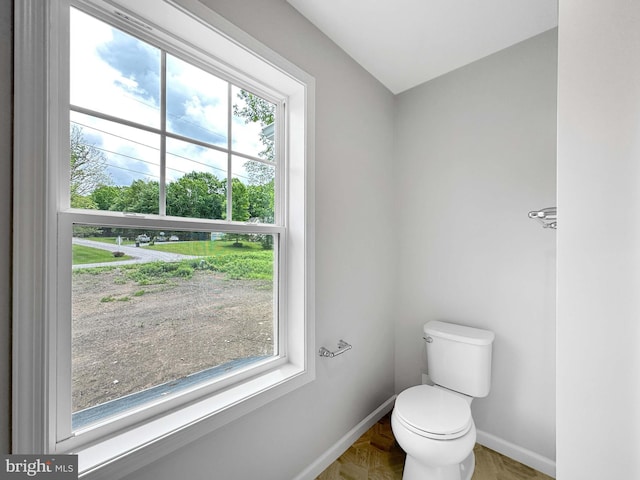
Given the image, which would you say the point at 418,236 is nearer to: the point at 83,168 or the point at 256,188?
the point at 256,188

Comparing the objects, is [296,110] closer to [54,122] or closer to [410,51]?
[410,51]

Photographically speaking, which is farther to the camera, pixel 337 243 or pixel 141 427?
pixel 337 243

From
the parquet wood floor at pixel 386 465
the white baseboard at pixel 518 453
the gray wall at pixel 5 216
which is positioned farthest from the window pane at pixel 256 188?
the white baseboard at pixel 518 453

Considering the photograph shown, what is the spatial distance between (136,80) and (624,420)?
161 centimetres

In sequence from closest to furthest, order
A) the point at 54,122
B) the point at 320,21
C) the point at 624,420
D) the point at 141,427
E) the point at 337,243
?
1. the point at 624,420
2. the point at 54,122
3. the point at 141,427
4. the point at 320,21
5. the point at 337,243

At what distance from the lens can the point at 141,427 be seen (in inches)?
39.4

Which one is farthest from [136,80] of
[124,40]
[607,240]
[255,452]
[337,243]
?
[255,452]

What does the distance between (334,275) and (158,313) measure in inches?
34.9

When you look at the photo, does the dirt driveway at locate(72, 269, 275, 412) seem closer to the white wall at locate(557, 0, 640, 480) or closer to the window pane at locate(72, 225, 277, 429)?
the window pane at locate(72, 225, 277, 429)

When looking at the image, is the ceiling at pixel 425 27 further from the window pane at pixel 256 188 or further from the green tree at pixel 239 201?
the green tree at pixel 239 201

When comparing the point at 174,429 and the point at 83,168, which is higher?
the point at 83,168

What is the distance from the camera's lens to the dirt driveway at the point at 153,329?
0.96 m

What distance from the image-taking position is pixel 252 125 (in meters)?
1.43

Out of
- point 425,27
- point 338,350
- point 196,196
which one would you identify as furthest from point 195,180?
point 425,27
